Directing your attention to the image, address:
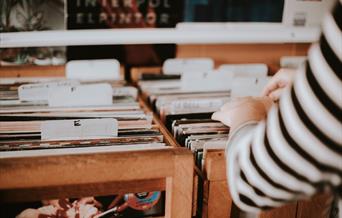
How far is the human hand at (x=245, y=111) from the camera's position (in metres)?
0.81

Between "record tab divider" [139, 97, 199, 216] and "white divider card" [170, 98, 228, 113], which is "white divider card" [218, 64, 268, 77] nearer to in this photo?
"white divider card" [170, 98, 228, 113]

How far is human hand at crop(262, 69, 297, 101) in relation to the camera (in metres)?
0.99

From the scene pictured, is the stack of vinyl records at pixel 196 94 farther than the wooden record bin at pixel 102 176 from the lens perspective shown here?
Yes

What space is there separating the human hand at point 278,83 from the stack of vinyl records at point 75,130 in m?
0.29

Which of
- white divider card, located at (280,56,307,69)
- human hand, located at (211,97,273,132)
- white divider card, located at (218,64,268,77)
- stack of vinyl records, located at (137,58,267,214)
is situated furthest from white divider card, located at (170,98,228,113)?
white divider card, located at (280,56,307,69)

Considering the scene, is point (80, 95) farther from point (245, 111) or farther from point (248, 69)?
point (248, 69)

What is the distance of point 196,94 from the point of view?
132 centimetres

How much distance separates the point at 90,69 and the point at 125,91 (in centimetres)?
18

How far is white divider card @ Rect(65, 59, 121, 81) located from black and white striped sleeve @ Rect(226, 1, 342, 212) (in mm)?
865

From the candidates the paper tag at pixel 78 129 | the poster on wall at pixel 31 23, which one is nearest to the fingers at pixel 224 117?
the paper tag at pixel 78 129

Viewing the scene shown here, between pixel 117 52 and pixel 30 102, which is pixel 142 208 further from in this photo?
pixel 117 52

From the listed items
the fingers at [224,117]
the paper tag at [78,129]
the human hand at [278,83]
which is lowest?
the paper tag at [78,129]

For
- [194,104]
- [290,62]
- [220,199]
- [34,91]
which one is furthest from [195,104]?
[290,62]

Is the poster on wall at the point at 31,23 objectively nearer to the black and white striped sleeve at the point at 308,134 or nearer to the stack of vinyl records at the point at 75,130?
the stack of vinyl records at the point at 75,130
